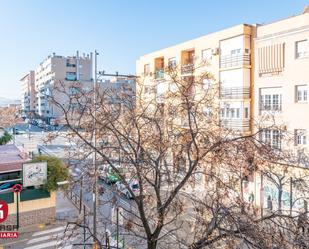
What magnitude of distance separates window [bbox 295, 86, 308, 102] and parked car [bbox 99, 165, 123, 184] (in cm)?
1270

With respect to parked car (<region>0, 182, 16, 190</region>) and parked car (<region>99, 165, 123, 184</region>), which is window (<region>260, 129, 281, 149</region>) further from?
parked car (<region>0, 182, 16, 190</region>)

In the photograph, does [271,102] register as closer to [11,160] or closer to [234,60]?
[234,60]

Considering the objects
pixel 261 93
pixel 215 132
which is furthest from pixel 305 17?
pixel 215 132

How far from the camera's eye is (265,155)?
6301mm

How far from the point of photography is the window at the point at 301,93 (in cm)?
1608

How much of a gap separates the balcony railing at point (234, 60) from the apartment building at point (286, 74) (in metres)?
0.60

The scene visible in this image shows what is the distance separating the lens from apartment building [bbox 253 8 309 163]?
52.6 ft

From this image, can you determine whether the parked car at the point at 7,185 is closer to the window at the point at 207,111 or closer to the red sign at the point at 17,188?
the red sign at the point at 17,188

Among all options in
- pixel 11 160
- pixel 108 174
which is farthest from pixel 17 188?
pixel 108 174

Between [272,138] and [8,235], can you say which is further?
[8,235]

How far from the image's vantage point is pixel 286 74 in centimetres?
1691

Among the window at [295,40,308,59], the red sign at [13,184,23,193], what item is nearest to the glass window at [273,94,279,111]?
the window at [295,40,308,59]

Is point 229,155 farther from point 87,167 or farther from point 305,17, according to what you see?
point 305,17

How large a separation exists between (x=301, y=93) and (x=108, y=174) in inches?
509
